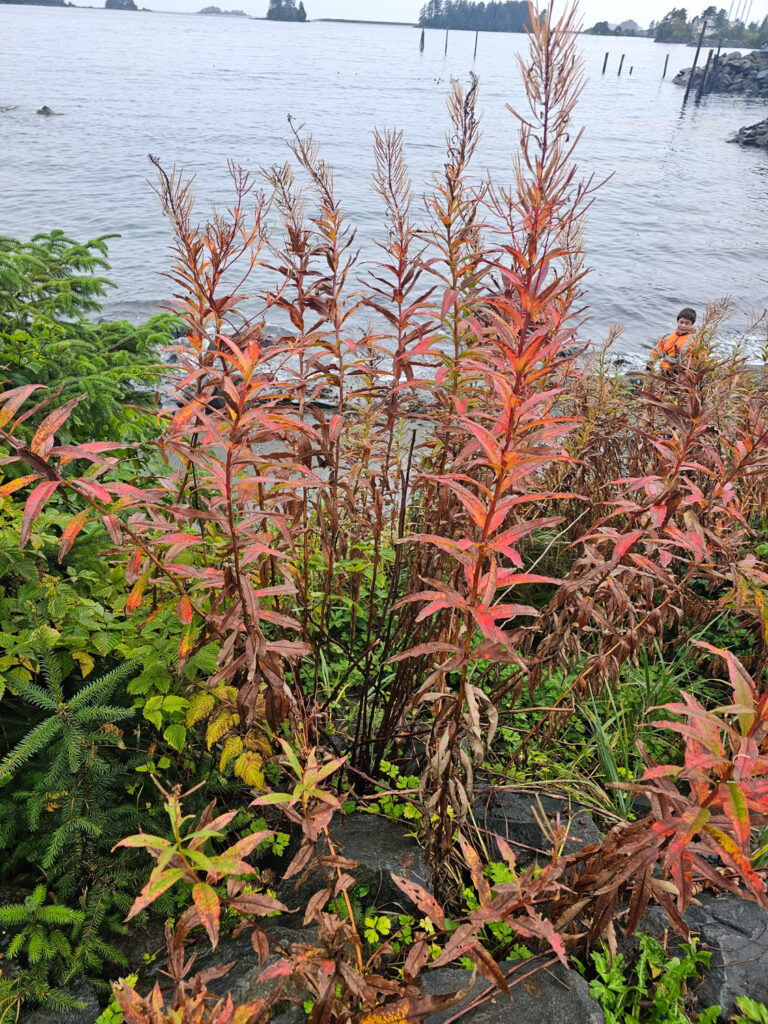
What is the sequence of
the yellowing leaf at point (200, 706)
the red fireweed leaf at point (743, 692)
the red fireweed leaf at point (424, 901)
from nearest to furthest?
the red fireweed leaf at point (743, 692), the red fireweed leaf at point (424, 901), the yellowing leaf at point (200, 706)

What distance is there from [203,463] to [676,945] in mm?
2039

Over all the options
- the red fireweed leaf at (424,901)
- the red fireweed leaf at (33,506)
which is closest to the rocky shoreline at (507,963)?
the red fireweed leaf at (424,901)

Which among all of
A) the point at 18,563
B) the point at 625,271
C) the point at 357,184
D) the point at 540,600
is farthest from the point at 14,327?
the point at 357,184

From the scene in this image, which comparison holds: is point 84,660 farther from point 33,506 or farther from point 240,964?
point 240,964

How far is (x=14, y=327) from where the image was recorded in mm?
3488

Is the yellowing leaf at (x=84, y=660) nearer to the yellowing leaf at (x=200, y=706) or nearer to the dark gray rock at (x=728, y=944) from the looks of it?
the yellowing leaf at (x=200, y=706)

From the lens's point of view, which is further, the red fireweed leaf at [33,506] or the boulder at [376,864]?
the boulder at [376,864]

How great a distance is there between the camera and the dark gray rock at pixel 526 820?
7.59 feet

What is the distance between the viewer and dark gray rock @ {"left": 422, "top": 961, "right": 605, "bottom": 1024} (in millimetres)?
1696

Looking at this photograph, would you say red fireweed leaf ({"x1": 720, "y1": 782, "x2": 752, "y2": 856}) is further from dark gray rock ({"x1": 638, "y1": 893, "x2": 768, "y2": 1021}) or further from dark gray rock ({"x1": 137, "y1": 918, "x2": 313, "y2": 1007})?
dark gray rock ({"x1": 137, "y1": 918, "x2": 313, "y2": 1007})

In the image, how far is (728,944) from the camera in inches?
77.2

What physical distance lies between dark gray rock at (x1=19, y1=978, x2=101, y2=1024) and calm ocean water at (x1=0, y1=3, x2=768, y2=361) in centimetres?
689

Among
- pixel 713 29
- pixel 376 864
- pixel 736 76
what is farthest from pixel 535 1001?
pixel 713 29

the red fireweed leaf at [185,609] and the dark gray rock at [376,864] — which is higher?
the red fireweed leaf at [185,609]
